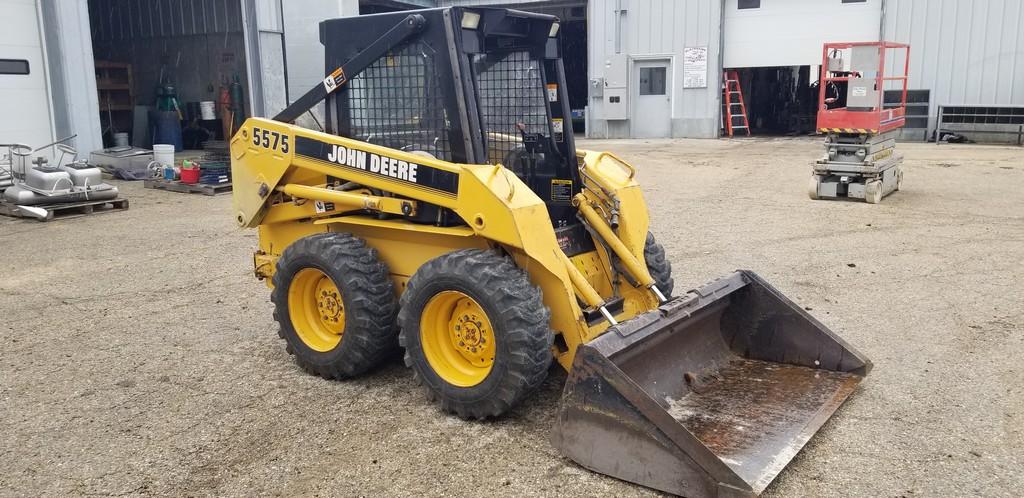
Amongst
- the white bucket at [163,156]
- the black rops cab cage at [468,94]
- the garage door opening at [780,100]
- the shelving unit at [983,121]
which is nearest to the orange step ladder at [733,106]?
the garage door opening at [780,100]

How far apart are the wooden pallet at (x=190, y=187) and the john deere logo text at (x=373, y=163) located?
348 inches

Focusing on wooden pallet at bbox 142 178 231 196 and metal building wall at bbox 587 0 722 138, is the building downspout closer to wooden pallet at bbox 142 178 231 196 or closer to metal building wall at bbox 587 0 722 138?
metal building wall at bbox 587 0 722 138

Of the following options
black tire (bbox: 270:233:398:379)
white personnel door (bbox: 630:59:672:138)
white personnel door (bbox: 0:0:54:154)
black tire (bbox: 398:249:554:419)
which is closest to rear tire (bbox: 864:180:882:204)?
black tire (bbox: 270:233:398:379)

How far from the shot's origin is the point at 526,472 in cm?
378

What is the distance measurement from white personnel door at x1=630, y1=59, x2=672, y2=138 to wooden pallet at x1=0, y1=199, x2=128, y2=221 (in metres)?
14.6

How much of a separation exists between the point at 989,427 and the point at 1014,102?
58.7 feet

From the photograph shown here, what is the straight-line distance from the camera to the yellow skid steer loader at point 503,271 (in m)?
3.86

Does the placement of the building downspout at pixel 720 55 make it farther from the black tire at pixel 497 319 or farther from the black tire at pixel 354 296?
the black tire at pixel 497 319

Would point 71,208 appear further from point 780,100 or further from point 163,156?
point 780,100

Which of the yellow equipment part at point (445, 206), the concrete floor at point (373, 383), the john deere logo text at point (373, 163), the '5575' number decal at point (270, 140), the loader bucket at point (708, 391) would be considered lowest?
the concrete floor at point (373, 383)

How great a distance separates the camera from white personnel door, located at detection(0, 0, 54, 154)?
13102 millimetres

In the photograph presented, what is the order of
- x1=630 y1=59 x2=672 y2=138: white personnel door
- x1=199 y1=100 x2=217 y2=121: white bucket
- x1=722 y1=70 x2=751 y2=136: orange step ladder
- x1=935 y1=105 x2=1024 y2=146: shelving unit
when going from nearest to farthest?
x1=935 y1=105 x2=1024 y2=146: shelving unit, x1=199 y1=100 x2=217 y2=121: white bucket, x1=722 y1=70 x2=751 y2=136: orange step ladder, x1=630 y1=59 x2=672 y2=138: white personnel door

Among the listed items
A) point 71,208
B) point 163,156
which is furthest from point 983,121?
point 71,208

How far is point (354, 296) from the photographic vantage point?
4.65 metres
